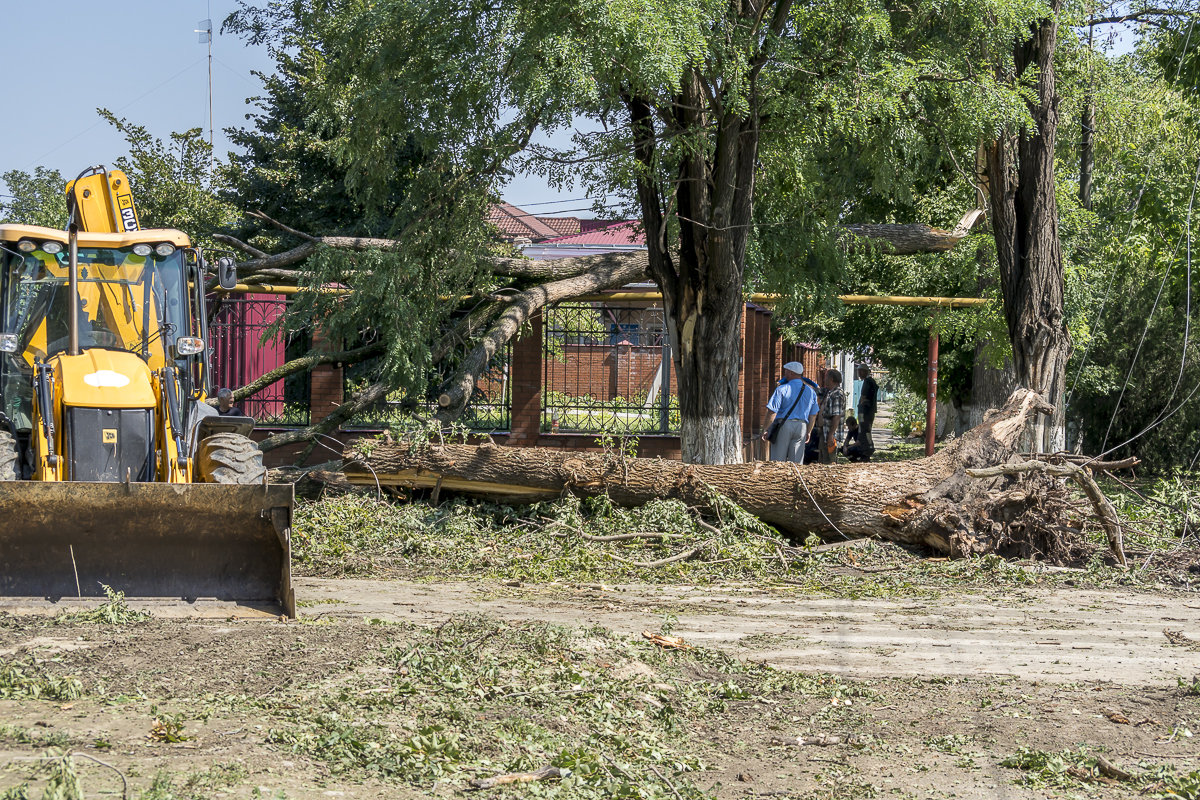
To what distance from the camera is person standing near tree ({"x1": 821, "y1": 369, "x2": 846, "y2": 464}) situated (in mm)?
15000

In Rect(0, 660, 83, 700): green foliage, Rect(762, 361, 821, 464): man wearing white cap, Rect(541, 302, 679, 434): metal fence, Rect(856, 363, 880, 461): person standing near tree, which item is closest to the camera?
Rect(0, 660, 83, 700): green foliage

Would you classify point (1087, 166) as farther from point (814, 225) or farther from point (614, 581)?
point (614, 581)

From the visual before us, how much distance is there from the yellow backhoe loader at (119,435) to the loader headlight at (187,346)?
0.02 meters

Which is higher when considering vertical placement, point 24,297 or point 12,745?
point 24,297

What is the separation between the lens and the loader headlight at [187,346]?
26.0 ft

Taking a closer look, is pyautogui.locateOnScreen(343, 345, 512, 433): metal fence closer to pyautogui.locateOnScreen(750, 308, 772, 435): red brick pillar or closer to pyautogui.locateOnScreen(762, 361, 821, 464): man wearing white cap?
pyautogui.locateOnScreen(762, 361, 821, 464): man wearing white cap

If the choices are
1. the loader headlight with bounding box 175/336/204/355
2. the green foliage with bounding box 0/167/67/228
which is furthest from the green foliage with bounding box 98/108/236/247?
the green foliage with bounding box 0/167/67/228

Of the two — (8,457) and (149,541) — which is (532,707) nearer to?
(149,541)

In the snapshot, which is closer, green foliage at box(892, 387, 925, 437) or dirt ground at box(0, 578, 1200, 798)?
dirt ground at box(0, 578, 1200, 798)

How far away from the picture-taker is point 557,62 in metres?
9.41

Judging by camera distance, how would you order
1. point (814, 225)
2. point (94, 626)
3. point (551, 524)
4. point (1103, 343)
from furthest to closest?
point (1103, 343), point (814, 225), point (551, 524), point (94, 626)

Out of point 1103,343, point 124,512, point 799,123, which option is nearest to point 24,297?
point 124,512

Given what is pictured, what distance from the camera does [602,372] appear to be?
1552cm

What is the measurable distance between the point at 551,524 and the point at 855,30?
18.3 feet
